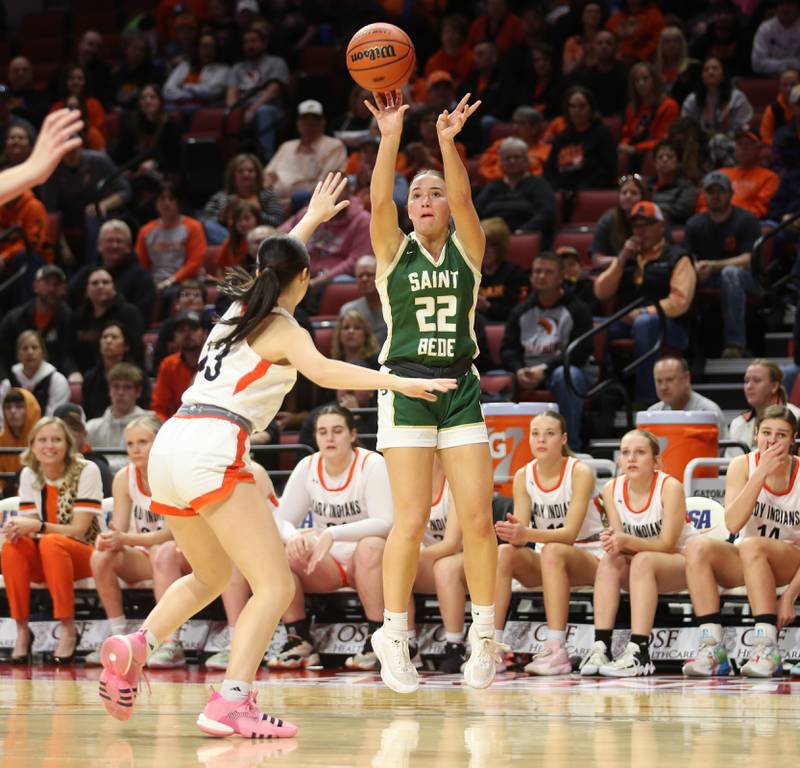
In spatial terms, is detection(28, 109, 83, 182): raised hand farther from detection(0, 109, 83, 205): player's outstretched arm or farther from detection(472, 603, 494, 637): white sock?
detection(472, 603, 494, 637): white sock

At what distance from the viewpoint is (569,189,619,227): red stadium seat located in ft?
40.0

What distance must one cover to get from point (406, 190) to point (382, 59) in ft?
18.2

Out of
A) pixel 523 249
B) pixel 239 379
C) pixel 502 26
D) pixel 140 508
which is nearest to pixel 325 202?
pixel 239 379

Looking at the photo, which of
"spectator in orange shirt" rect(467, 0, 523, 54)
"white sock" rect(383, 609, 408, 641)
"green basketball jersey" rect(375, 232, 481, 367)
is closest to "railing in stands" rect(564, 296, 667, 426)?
"green basketball jersey" rect(375, 232, 481, 367)

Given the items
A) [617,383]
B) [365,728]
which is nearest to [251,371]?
[365,728]

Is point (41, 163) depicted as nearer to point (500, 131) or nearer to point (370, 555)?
point (370, 555)

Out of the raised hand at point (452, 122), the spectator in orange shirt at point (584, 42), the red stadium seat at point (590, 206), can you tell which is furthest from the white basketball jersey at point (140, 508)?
the spectator in orange shirt at point (584, 42)

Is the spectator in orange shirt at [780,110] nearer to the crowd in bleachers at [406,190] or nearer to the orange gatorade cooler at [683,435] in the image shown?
the crowd in bleachers at [406,190]

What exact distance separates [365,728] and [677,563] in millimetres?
2738

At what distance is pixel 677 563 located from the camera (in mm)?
7680

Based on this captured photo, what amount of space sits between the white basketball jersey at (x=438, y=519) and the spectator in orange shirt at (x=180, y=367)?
115 inches

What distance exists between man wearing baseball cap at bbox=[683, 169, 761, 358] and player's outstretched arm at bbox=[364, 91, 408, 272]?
181 inches

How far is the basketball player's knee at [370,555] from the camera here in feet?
26.4

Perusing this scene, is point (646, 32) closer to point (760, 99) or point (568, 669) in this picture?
point (760, 99)
